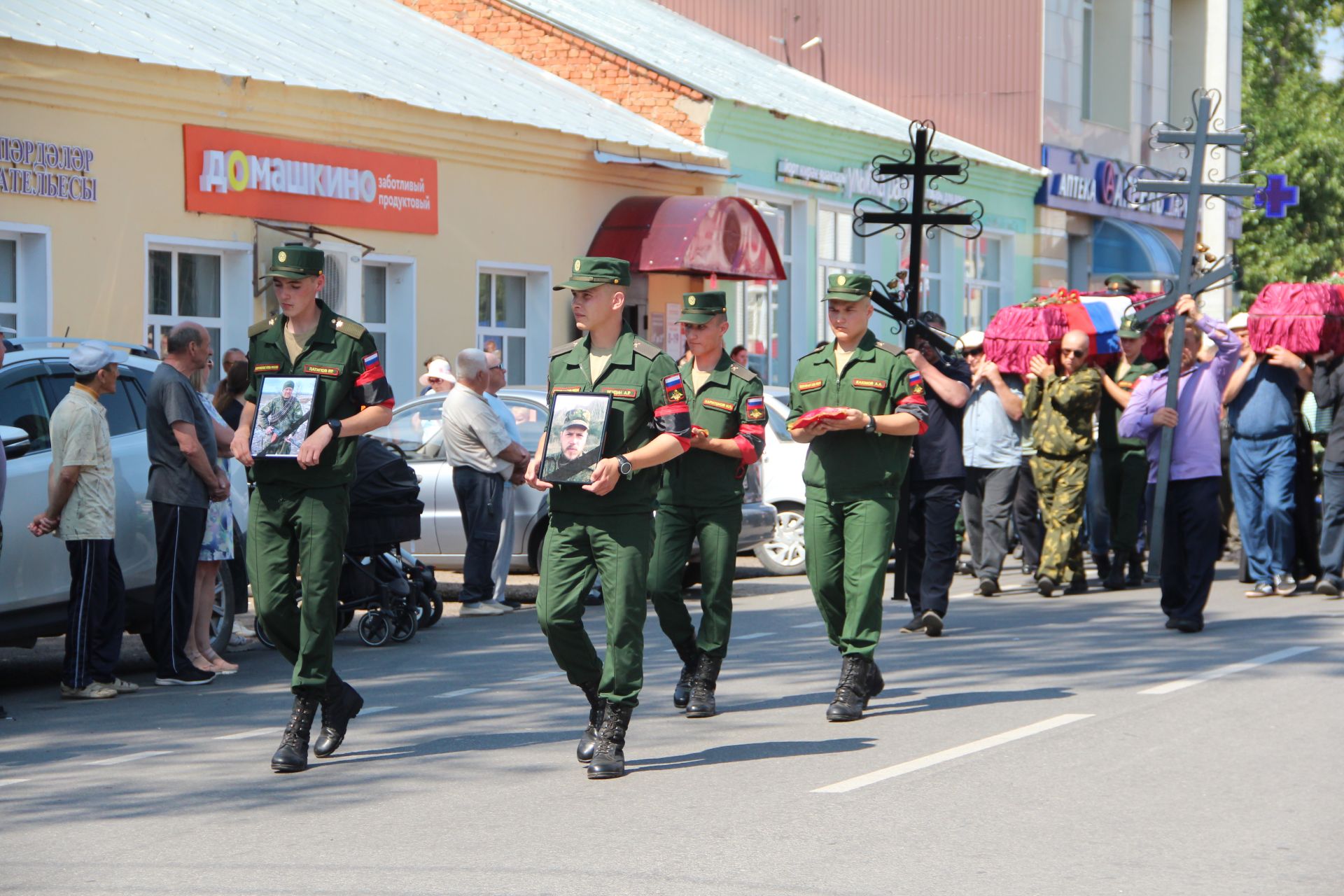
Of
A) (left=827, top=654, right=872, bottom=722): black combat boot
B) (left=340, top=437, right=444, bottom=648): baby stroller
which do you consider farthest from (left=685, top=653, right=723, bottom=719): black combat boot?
(left=340, top=437, right=444, bottom=648): baby stroller

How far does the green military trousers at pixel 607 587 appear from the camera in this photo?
7.31 metres

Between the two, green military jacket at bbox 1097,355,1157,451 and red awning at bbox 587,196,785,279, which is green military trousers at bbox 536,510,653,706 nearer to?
green military jacket at bbox 1097,355,1157,451

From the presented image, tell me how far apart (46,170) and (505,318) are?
22.9 feet

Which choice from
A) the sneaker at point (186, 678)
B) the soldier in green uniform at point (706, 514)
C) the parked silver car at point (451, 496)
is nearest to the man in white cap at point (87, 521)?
the sneaker at point (186, 678)

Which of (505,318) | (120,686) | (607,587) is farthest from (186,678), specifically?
(505,318)

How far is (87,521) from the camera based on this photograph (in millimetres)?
9664

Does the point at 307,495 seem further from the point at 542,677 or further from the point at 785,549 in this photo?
the point at 785,549

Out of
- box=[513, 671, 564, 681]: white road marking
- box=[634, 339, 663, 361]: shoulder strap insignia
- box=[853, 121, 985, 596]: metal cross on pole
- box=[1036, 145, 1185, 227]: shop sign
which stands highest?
box=[1036, 145, 1185, 227]: shop sign

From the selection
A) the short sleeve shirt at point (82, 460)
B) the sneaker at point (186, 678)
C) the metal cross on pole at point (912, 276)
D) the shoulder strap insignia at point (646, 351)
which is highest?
the metal cross on pole at point (912, 276)

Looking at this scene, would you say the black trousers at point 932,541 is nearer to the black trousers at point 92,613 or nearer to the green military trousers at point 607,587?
the green military trousers at point 607,587

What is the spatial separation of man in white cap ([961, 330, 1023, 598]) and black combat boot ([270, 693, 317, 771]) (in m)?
7.89

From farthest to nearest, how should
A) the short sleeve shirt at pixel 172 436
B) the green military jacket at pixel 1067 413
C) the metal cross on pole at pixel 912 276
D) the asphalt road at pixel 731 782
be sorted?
the green military jacket at pixel 1067 413
the metal cross on pole at pixel 912 276
the short sleeve shirt at pixel 172 436
the asphalt road at pixel 731 782

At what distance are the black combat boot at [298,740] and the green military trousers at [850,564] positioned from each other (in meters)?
2.39

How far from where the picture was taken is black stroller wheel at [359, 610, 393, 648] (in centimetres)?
1176
